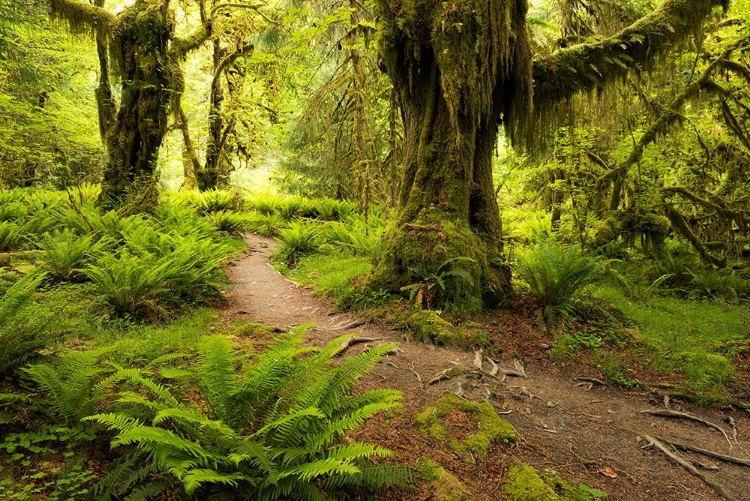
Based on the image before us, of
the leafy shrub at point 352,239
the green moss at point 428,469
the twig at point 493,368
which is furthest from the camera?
the leafy shrub at point 352,239

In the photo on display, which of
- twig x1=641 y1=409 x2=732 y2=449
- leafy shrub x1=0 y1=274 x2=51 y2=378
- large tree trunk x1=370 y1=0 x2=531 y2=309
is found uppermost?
large tree trunk x1=370 y1=0 x2=531 y2=309

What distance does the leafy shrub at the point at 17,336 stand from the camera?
2535 mm

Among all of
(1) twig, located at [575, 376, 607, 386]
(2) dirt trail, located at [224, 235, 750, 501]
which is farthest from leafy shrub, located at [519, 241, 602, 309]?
(1) twig, located at [575, 376, 607, 386]

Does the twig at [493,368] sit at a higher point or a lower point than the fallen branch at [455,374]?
lower

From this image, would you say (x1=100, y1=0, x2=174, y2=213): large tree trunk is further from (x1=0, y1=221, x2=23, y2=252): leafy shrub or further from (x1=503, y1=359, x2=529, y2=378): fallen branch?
(x1=503, y1=359, x2=529, y2=378): fallen branch

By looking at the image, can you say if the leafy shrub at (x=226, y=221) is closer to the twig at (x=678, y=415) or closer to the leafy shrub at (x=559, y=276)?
the leafy shrub at (x=559, y=276)

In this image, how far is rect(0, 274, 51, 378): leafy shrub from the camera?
2.54m

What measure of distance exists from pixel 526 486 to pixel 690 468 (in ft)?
4.70

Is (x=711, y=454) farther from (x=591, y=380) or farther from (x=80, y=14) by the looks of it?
(x=80, y=14)

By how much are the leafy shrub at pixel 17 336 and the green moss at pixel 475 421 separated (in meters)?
2.66

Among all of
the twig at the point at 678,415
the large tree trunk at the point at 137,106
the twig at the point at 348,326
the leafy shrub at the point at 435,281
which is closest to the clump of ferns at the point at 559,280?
the leafy shrub at the point at 435,281

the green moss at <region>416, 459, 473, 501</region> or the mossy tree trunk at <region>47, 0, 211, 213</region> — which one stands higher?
the mossy tree trunk at <region>47, 0, 211, 213</region>

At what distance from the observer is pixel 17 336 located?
104 inches

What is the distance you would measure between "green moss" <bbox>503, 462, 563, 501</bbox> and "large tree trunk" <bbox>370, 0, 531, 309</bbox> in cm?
276
